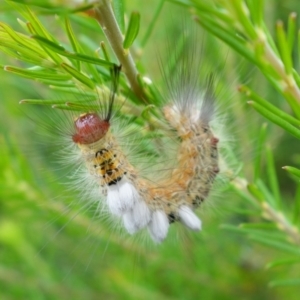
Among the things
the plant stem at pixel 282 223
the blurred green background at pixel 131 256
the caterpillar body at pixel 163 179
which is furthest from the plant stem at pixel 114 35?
the blurred green background at pixel 131 256

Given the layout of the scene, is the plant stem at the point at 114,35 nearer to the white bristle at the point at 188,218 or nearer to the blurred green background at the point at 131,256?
the white bristle at the point at 188,218

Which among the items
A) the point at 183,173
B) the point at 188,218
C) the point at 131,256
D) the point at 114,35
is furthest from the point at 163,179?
the point at 131,256

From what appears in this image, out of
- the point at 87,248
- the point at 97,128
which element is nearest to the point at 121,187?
the point at 97,128

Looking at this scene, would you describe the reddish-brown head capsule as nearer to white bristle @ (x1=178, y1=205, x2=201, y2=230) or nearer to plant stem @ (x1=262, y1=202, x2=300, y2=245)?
white bristle @ (x1=178, y1=205, x2=201, y2=230)

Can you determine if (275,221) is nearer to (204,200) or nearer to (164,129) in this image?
(204,200)

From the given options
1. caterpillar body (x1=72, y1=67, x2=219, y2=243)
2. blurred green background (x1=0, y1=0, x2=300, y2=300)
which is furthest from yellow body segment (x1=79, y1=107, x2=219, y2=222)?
blurred green background (x1=0, y1=0, x2=300, y2=300)

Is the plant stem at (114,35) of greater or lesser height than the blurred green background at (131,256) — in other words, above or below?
above

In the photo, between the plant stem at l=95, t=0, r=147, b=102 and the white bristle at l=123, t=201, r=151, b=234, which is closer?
the plant stem at l=95, t=0, r=147, b=102
